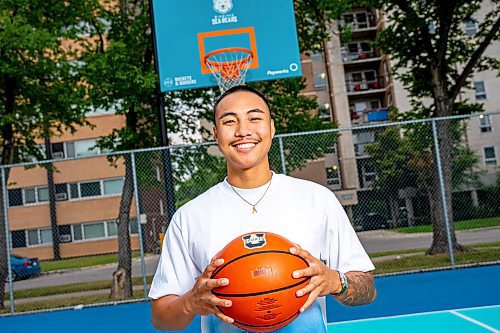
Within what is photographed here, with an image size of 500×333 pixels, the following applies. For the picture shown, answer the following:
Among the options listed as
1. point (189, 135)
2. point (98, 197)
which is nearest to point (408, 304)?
point (189, 135)

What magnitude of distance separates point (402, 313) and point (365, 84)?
32.5 meters

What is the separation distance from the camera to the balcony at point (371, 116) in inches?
1346

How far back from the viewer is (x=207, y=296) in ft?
5.88

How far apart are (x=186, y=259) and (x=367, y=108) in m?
36.3

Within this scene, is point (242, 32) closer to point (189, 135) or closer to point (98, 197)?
point (189, 135)

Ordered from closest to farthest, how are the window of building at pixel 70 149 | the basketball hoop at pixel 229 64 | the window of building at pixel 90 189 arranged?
the basketball hoop at pixel 229 64
the window of building at pixel 90 189
the window of building at pixel 70 149

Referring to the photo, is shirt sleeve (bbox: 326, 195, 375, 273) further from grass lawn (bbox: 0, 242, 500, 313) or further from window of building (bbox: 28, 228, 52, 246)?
window of building (bbox: 28, 228, 52, 246)

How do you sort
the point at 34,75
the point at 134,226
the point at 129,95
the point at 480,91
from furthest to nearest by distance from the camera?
the point at 480,91
the point at 134,226
the point at 34,75
the point at 129,95

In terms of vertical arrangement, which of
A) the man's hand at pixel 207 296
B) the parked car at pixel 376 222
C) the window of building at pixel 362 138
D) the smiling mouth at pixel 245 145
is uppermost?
Answer: the window of building at pixel 362 138

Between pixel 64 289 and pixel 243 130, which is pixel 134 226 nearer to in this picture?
pixel 64 289

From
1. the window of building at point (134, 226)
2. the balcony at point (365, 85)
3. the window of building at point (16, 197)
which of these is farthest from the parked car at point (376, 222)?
the balcony at point (365, 85)

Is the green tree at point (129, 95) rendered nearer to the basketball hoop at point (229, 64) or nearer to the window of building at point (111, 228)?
the basketball hoop at point (229, 64)

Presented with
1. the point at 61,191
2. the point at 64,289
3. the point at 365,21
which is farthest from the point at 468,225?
the point at 365,21

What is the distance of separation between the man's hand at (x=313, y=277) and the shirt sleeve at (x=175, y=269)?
1.61 ft
